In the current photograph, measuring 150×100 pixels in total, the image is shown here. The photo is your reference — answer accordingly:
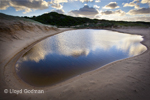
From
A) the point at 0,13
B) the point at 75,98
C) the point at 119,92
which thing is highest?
the point at 0,13

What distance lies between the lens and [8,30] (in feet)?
30.1

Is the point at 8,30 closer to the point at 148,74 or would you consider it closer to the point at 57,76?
the point at 57,76

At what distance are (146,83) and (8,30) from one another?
13.9 meters

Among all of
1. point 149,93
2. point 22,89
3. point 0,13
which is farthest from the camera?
point 0,13

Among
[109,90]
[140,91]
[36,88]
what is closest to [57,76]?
[36,88]

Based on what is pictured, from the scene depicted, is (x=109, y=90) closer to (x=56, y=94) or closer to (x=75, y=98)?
(x=75, y=98)

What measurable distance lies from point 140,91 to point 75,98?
2.36 meters

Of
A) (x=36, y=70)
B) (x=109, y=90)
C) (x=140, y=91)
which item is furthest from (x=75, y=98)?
(x=36, y=70)

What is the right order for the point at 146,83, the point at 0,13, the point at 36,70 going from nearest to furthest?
the point at 146,83, the point at 36,70, the point at 0,13

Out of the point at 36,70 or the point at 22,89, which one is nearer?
the point at 22,89

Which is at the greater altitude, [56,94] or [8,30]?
[8,30]

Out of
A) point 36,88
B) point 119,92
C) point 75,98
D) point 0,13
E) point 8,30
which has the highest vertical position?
point 0,13

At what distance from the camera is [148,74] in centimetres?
341

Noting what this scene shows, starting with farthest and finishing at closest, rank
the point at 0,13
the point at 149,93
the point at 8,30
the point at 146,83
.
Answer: the point at 0,13 < the point at 8,30 < the point at 146,83 < the point at 149,93
